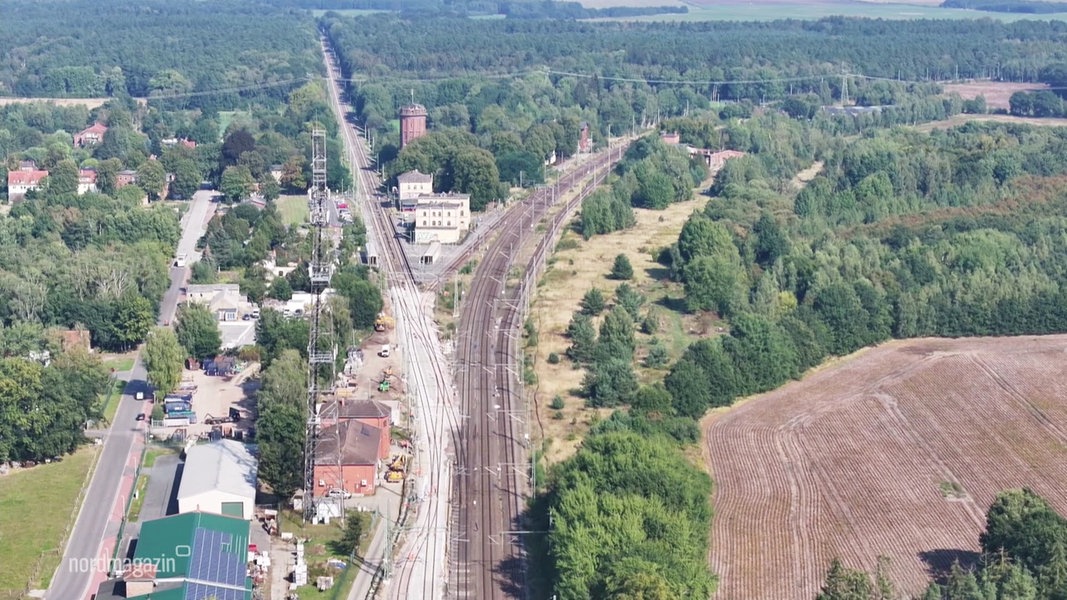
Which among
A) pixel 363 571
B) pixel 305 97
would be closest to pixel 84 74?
pixel 305 97

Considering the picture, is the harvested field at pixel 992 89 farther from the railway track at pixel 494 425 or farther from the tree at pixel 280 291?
the tree at pixel 280 291

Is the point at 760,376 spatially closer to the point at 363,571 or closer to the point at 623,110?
the point at 363,571

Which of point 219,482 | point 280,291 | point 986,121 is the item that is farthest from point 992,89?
point 219,482

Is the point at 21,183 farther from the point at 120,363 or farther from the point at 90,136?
the point at 120,363

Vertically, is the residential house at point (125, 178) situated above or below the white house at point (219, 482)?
above

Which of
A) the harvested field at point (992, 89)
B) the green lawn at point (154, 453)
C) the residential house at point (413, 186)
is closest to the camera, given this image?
the green lawn at point (154, 453)

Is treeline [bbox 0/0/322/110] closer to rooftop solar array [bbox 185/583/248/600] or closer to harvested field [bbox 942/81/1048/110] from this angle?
harvested field [bbox 942/81/1048/110]

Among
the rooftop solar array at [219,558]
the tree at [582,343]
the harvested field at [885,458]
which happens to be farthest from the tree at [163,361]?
the harvested field at [885,458]
